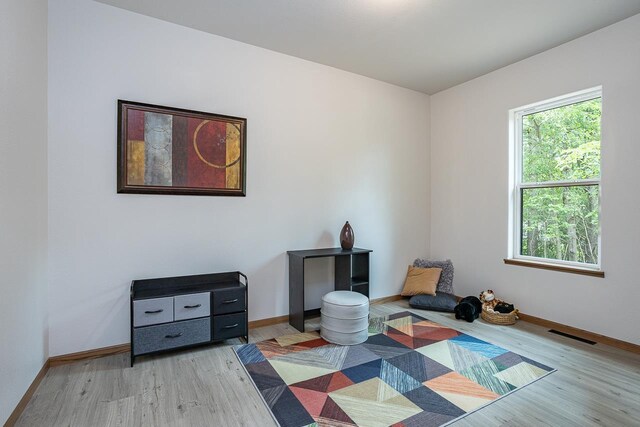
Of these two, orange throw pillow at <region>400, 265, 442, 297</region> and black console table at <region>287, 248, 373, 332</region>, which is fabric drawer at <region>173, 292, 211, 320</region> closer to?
black console table at <region>287, 248, 373, 332</region>

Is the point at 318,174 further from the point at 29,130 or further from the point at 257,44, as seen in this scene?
the point at 29,130

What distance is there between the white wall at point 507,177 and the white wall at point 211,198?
538mm

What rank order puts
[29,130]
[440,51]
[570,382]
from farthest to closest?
[440,51], [570,382], [29,130]

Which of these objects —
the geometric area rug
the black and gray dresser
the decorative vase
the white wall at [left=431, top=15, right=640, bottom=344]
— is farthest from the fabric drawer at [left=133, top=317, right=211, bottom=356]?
the white wall at [left=431, top=15, right=640, bottom=344]

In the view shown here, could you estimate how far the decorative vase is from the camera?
138 inches

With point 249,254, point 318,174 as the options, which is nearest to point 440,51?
point 318,174

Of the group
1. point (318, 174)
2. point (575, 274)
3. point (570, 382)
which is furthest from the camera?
point (318, 174)

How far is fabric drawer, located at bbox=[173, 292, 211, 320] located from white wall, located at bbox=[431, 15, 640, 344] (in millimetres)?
3168

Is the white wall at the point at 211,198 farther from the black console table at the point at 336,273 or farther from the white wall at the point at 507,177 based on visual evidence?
the white wall at the point at 507,177

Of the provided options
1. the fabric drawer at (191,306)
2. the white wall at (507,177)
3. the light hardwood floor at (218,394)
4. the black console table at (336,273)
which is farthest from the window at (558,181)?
the fabric drawer at (191,306)

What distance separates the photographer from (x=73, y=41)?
7.98 ft

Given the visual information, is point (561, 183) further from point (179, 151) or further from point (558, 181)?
point (179, 151)

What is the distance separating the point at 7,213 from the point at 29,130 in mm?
639

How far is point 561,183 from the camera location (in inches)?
126
